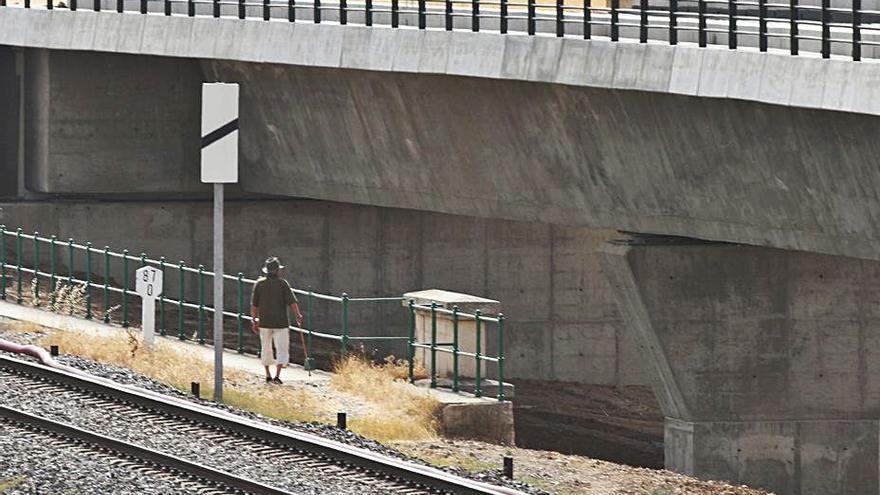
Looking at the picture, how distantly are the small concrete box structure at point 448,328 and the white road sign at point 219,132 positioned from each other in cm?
437

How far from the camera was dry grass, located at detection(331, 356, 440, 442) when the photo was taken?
71.2 ft

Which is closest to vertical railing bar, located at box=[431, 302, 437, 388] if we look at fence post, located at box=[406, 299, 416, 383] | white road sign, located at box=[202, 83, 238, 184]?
fence post, located at box=[406, 299, 416, 383]

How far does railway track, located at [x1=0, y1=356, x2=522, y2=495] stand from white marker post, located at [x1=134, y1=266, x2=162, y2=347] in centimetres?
369

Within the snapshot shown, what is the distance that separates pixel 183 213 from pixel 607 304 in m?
7.37

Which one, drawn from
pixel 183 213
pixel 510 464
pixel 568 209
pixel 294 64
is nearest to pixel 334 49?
pixel 294 64

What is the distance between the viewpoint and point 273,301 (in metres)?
23.4

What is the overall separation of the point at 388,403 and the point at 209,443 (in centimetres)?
445

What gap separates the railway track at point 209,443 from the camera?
17031mm

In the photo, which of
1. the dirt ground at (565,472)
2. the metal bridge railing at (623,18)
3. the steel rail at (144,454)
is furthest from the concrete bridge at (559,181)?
the steel rail at (144,454)

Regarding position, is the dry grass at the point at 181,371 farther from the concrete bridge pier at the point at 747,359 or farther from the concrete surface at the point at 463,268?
the concrete surface at the point at 463,268

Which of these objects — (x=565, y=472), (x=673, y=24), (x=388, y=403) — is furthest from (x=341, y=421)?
(x=673, y=24)

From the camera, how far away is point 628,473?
25.1 metres

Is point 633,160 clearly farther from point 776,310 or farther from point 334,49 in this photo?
point 334,49

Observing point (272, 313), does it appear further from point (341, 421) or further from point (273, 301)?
point (341, 421)
